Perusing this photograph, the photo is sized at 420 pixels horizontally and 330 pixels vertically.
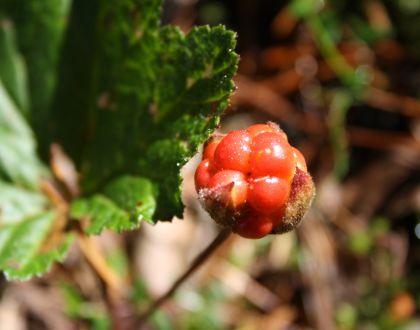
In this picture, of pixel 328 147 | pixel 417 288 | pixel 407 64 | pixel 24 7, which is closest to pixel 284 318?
pixel 417 288

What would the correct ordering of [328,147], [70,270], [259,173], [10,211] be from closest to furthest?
[259,173], [10,211], [70,270], [328,147]

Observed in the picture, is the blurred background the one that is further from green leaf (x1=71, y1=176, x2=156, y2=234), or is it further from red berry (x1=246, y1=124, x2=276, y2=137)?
red berry (x1=246, y1=124, x2=276, y2=137)

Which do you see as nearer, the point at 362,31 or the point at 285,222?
the point at 285,222

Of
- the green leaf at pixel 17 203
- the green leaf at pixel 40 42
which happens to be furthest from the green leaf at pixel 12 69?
the green leaf at pixel 17 203

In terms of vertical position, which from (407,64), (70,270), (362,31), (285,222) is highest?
(285,222)

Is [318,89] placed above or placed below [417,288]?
above

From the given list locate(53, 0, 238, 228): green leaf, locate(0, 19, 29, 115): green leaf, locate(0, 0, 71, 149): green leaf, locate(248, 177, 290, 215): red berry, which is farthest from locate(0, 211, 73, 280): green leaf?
locate(248, 177, 290, 215): red berry

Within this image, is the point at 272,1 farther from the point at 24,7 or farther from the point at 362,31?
the point at 24,7
